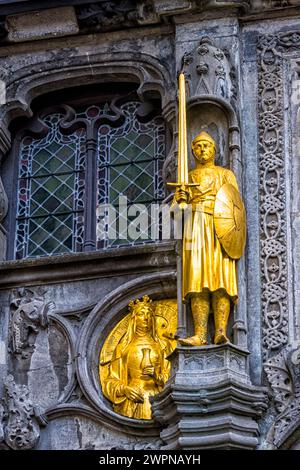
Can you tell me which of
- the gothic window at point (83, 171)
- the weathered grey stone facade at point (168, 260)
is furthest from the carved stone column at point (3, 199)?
the gothic window at point (83, 171)

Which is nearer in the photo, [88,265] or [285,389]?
[285,389]

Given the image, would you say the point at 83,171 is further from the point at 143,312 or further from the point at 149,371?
the point at 149,371

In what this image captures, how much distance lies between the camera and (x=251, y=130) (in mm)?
15297

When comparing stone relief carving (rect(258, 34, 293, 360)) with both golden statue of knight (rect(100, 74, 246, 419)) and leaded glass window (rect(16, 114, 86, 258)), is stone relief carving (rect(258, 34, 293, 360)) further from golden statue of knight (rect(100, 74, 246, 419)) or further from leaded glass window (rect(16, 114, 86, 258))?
leaded glass window (rect(16, 114, 86, 258))

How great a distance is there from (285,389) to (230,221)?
1.65 m

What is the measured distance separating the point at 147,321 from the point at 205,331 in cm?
89

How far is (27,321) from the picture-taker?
15.0m

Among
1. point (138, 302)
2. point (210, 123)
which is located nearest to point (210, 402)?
point (138, 302)

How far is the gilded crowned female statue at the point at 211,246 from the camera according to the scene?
1406 cm

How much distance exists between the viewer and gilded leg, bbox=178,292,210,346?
1398 cm

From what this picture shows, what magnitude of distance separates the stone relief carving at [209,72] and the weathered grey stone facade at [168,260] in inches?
0.6

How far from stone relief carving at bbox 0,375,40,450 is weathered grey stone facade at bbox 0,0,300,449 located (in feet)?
0.04

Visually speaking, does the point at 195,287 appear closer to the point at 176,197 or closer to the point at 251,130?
the point at 176,197
